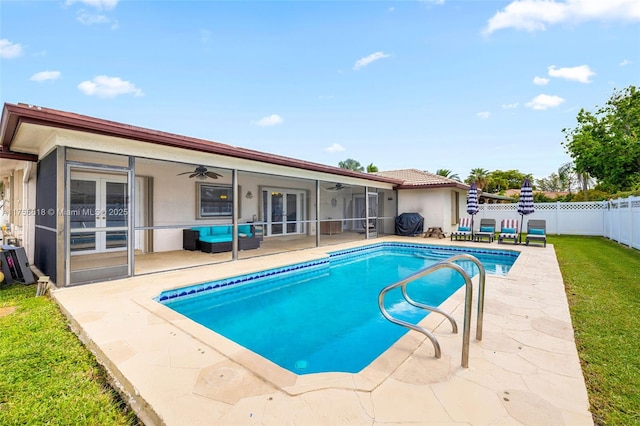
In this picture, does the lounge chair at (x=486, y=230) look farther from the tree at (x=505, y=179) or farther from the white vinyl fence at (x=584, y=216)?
the tree at (x=505, y=179)

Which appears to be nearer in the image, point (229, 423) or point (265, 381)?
point (229, 423)

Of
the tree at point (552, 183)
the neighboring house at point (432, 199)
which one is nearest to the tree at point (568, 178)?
the tree at point (552, 183)

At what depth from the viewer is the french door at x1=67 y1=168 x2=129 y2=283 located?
586 cm

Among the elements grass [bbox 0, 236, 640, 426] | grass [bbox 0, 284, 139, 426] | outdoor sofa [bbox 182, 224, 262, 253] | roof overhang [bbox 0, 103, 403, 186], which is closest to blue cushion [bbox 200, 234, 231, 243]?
outdoor sofa [bbox 182, 224, 262, 253]

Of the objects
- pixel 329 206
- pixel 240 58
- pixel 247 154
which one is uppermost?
pixel 240 58

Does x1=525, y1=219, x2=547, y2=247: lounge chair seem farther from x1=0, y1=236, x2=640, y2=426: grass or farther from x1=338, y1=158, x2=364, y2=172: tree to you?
x1=338, y1=158, x2=364, y2=172: tree

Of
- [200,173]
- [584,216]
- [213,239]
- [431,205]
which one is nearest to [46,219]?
[200,173]

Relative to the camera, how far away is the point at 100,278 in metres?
5.69

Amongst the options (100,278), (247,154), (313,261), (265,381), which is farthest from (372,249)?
(265,381)

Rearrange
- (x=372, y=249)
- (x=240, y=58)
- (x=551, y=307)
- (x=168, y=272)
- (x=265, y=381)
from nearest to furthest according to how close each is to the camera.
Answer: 1. (x=265, y=381)
2. (x=551, y=307)
3. (x=168, y=272)
4. (x=372, y=249)
5. (x=240, y=58)

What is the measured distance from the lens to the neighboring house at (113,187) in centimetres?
506

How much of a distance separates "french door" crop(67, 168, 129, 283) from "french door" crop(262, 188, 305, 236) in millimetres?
5618

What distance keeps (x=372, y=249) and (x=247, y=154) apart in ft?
19.9

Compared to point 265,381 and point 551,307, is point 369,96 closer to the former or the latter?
point 551,307
